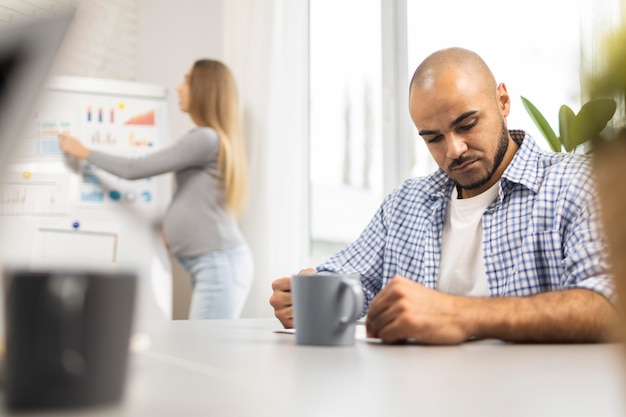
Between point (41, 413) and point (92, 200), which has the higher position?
point (92, 200)

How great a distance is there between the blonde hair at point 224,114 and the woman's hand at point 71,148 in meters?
0.59

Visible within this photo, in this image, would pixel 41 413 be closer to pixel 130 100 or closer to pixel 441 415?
pixel 441 415

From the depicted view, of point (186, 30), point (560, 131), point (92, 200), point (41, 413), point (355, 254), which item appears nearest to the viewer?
point (41, 413)

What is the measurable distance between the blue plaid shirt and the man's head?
0.08m

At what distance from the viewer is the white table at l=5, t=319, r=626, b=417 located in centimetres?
37

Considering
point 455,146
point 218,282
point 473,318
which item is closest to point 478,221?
point 455,146

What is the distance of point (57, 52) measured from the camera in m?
0.40

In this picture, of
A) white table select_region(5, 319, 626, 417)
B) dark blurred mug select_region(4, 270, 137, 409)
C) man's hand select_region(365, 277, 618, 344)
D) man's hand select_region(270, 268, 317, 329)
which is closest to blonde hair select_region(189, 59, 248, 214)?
man's hand select_region(270, 268, 317, 329)

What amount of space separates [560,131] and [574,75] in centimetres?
219

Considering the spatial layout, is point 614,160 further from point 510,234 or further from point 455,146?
point 455,146

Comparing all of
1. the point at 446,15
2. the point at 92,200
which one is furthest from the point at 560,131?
the point at 92,200

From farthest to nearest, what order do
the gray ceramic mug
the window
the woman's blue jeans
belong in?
the window → the woman's blue jeans → the gray ceramic mug

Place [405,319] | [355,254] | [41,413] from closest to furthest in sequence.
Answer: [41,413] → [405,319] → [355,254]

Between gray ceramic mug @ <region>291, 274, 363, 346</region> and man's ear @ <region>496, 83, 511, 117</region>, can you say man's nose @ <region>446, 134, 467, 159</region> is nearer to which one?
man's ear @ <region>496, 83, 511, 117</region>
